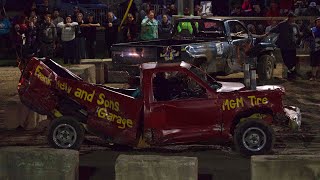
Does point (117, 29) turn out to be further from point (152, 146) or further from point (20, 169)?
point (20, 169)

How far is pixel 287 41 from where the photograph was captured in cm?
1964

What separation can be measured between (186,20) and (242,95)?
7.38 metres

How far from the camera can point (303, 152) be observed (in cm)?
1110

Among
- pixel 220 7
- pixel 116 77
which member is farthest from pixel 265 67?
pixel 220 7

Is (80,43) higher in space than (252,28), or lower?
lower

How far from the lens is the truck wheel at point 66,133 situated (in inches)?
437

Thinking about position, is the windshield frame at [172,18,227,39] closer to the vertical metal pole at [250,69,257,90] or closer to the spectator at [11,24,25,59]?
the vertical metal pole at [250,69,257,90]

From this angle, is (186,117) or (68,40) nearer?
(186,117)

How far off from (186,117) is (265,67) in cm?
905

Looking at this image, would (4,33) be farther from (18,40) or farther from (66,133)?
(66,133)

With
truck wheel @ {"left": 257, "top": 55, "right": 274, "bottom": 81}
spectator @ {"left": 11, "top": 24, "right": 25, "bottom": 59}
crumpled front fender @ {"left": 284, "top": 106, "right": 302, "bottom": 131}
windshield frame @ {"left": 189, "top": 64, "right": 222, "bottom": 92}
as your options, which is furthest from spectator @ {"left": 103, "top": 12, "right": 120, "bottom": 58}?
crumpled front fender @ {"left": 284, "top": 106, "right": 302, "bottom": 131}

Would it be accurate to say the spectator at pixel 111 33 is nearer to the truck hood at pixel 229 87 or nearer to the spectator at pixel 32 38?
the spectator at pixel 32 38

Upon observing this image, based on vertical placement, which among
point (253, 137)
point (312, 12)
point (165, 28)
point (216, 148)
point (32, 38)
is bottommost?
point (216, 148)

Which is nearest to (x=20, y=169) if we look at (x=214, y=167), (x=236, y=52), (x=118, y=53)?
(x=214, y=167)
